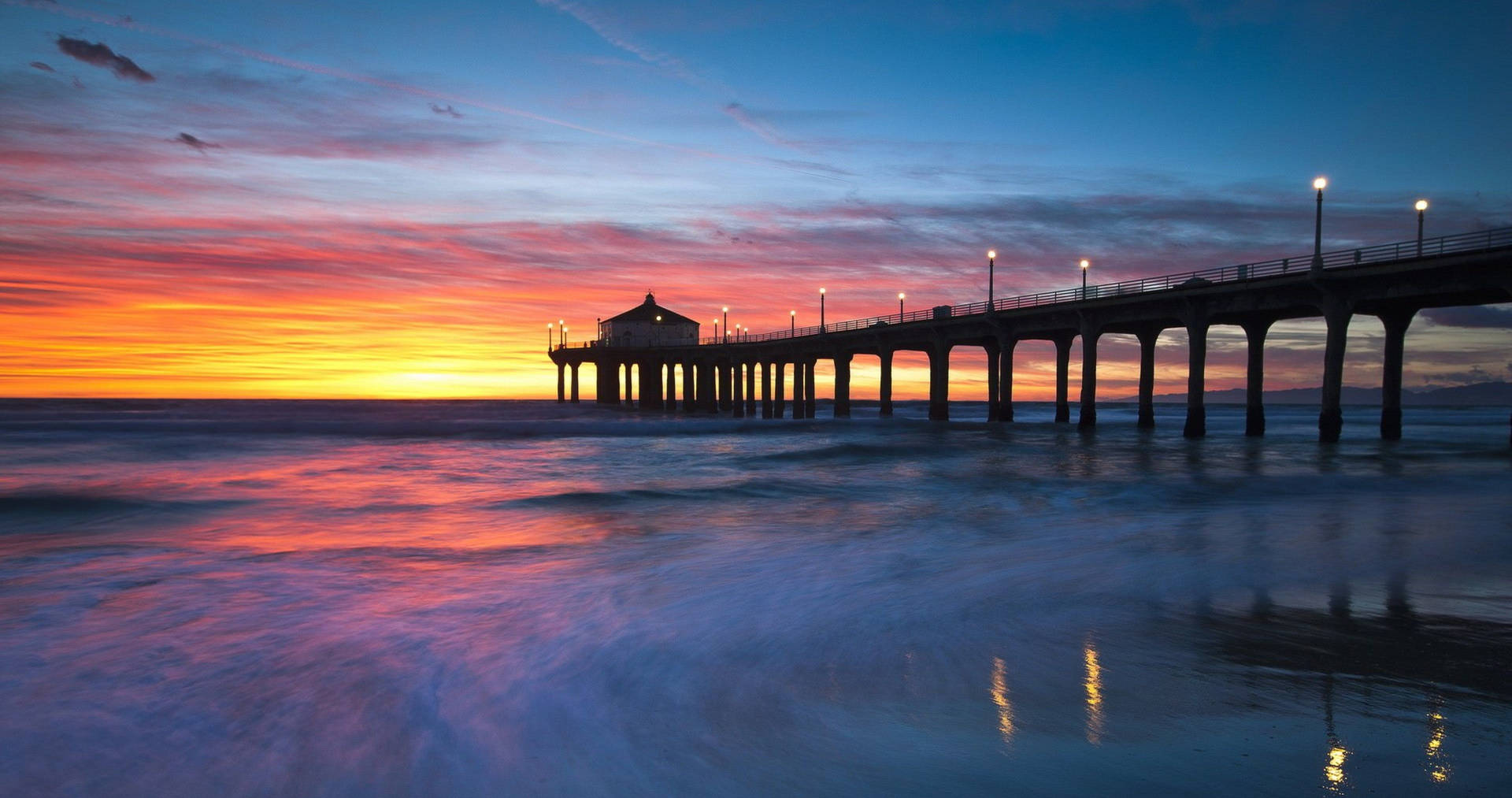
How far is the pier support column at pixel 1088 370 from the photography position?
44.5 meters

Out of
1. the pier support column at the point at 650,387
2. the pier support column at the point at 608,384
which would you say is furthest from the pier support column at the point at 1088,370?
the pier support column at the point at 608,384

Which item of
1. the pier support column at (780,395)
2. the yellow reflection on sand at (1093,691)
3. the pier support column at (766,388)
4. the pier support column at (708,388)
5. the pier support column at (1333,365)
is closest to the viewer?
the yellow reflection on sand at (1093,691)

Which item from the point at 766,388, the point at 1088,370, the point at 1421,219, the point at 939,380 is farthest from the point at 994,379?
the point at 766,388

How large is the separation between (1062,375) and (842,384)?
2243 centimetres

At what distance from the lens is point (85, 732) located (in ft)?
18.1

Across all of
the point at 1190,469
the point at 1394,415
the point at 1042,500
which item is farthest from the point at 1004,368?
the point at 1042,500

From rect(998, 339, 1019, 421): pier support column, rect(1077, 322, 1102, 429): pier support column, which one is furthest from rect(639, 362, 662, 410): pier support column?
rect(1077, 322, 1102, 429): pier support column

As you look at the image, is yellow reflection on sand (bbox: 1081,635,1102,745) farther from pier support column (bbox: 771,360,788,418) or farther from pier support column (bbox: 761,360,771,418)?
pier support column (bbox: 761,360,771,418)

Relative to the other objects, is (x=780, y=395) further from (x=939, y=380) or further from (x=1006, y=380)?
(x=1006, y=380)

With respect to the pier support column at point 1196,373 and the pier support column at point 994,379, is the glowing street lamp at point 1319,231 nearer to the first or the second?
the pier support column at point 1196,373

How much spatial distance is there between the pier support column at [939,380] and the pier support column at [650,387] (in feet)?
174

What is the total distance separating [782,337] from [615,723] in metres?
70.9

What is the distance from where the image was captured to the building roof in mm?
108312

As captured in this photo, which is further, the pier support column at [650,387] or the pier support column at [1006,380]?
the pier support column at [650,387]
